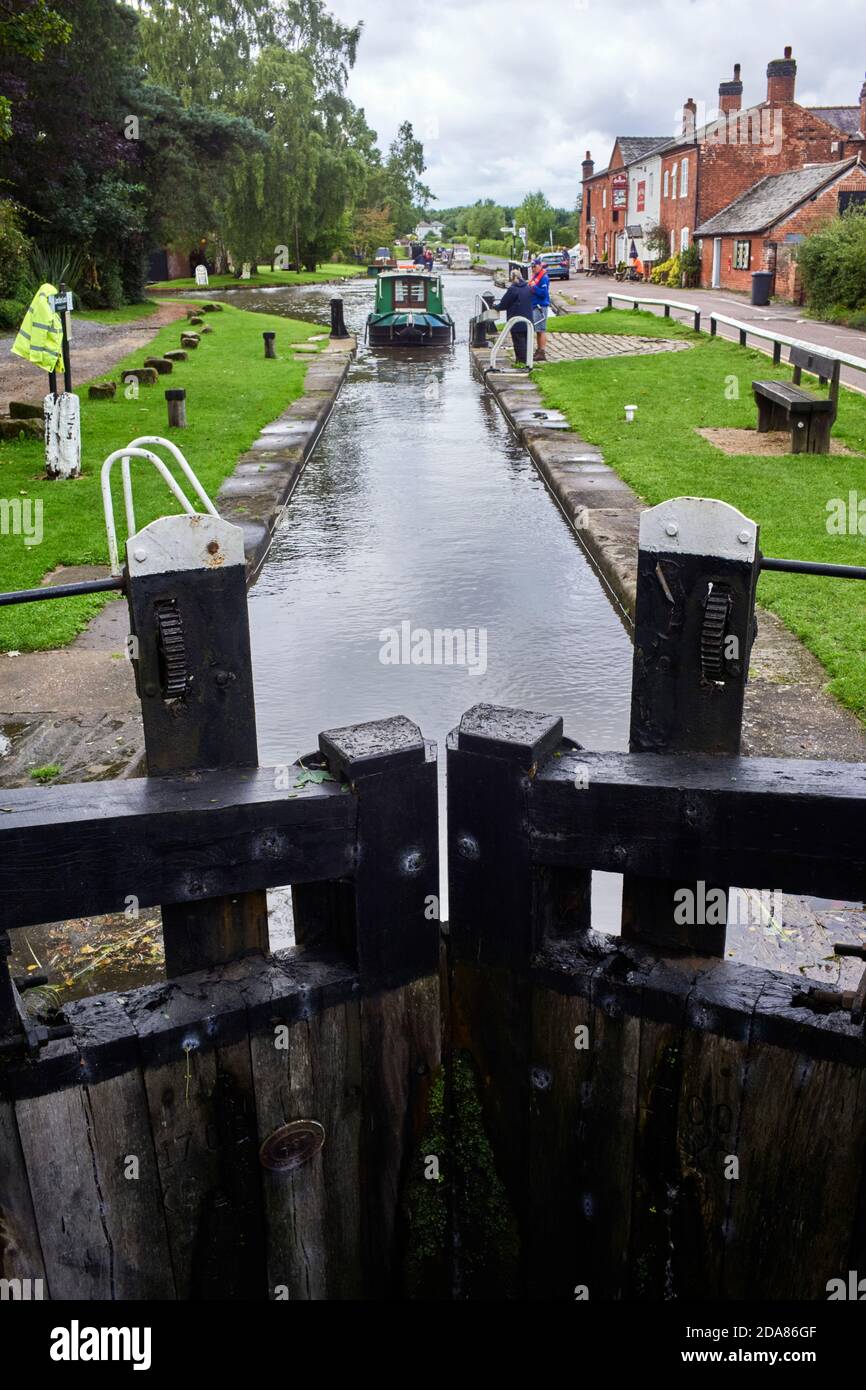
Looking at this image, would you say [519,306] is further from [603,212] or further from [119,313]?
[603,212]

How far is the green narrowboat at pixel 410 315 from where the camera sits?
25.7 m

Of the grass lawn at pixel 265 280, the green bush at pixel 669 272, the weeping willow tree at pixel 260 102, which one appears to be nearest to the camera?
the weeping willow tree at pixel 260 102

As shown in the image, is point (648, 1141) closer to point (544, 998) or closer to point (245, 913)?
point (544, 998)

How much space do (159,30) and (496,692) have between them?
46.2 meters

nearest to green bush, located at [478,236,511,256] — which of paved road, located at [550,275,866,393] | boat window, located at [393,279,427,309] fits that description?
paved road, located at [550,275,866,393]

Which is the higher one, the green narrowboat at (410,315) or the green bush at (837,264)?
the green bush at (837,264)

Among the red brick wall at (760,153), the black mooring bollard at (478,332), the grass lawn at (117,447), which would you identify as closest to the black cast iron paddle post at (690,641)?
the grass lawn at (117,447)

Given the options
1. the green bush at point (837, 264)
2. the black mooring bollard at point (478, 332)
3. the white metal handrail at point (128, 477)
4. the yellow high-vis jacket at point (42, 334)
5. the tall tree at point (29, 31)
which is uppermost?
the tall tree at point (29, 31)

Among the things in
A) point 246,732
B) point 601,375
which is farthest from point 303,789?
point 601,375

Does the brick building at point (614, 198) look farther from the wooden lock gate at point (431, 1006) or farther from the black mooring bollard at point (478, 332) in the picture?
the wooden lock gate at point (431, 1006)

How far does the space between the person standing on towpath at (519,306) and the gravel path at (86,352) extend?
731 centimetres

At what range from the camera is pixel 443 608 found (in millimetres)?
8406

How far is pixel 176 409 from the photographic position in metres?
15.0

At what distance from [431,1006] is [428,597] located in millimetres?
6113
